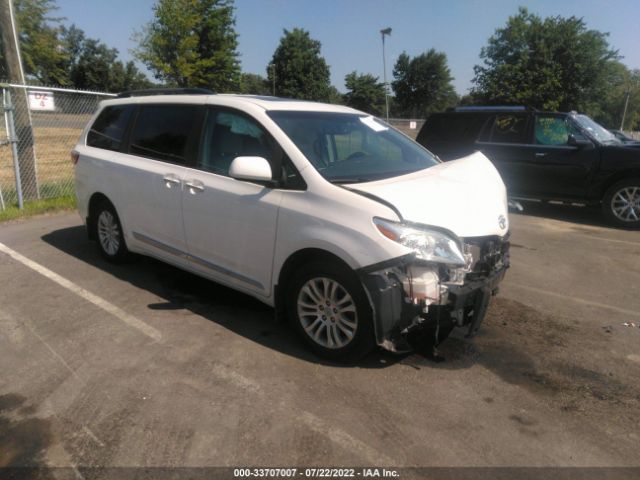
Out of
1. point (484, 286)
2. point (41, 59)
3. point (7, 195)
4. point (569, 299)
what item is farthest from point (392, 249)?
point (41, 59)

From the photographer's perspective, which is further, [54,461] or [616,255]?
[616,255]

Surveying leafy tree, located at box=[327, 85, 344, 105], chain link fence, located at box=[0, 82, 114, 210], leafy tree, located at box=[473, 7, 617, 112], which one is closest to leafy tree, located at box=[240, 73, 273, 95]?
leafy tree, located at box=[327, 85, 344, 105]

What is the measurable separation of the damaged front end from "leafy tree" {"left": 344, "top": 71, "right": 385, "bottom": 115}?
7310 centimetres

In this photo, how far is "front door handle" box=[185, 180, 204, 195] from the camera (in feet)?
13.2

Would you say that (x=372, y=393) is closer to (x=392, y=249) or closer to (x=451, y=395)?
(x=451, y=395)

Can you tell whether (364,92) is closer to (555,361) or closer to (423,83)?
(423,83)

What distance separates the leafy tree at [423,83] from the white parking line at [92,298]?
3114 inches

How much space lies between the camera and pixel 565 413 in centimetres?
289

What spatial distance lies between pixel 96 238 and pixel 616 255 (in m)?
6.44

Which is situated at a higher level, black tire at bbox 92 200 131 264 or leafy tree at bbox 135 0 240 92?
leafy tree at bbox 135 0 240 92

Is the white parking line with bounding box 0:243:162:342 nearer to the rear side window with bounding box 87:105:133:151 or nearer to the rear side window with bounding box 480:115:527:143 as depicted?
the rear side window with bounding box 87:105:133:151

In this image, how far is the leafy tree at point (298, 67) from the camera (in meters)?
71.0

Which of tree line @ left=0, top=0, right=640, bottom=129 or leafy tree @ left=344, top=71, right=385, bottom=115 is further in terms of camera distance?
leafy tree @ left=344, top=71, right=385, bottom=115

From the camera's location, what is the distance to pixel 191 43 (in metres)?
33.7
